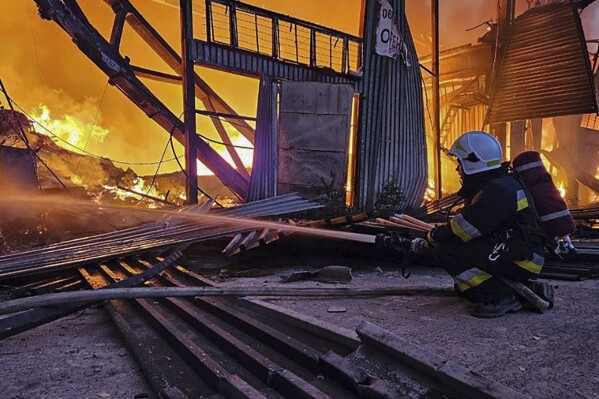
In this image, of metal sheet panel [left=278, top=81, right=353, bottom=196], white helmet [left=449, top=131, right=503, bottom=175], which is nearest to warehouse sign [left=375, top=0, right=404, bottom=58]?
metal sheet panel [left=278, top=81, right=353, bottom=196]

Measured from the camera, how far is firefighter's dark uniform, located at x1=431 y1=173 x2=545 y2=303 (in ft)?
10.7

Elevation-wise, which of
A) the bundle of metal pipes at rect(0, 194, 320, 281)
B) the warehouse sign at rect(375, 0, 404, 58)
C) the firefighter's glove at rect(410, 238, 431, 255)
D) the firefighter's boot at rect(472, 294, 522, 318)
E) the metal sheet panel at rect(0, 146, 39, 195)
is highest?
the warehouse sign at rect(375, 0, 404, 58)

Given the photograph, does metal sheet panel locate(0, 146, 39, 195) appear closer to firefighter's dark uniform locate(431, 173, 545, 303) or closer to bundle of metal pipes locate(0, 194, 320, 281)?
bundle of metal pipes locate(0, 194, 320, 281)

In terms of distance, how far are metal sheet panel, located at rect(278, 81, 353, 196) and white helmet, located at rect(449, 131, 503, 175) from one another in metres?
5.77

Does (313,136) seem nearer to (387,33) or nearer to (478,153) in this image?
(387,33)

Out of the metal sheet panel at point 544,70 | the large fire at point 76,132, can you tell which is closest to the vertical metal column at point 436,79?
the metal sheet panel at point 544,70

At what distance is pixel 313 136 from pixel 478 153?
19.8 ft

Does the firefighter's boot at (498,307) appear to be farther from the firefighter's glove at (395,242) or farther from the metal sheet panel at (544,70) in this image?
the metal sheet panel at (544,70)

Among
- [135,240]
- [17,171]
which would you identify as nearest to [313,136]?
[135,240]

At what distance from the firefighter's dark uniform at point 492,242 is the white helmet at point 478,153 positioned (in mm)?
149

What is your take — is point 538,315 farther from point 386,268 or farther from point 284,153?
point 284,153

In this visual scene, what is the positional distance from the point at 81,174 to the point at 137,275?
32.7ft

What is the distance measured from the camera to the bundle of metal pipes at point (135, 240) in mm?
4723

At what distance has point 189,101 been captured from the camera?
27.7 ft
